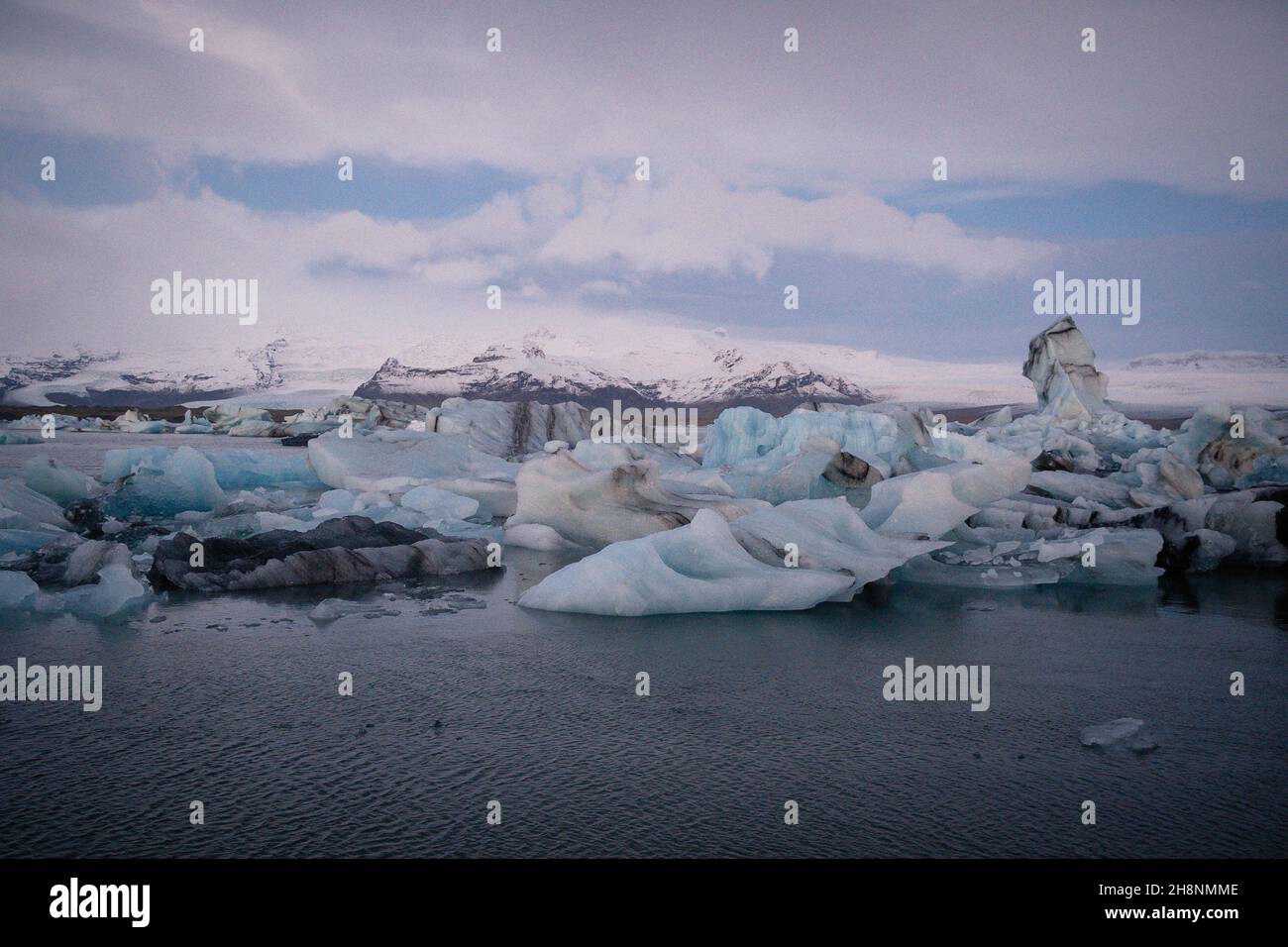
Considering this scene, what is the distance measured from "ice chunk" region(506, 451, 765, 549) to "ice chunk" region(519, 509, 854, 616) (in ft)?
8.28

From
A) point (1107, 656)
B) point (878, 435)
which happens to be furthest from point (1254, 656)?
point (878, 435)

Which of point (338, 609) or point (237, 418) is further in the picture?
point (237, 418)

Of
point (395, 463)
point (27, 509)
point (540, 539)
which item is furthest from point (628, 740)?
point (395, 463)

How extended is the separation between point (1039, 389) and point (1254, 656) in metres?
23.4

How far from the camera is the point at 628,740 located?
4164 millimetres

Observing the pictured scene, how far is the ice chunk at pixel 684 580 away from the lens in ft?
22.8

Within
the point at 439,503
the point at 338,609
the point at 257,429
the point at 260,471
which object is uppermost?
the point at 257,429

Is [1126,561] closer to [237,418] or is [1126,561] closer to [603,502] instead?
[603,502]

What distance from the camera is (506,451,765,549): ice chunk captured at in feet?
33.7

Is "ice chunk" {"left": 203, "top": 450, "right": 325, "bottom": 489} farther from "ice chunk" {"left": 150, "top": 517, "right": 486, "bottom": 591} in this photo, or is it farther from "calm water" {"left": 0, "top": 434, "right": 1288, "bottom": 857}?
"calm water" {"left": 0, "top": 434, "right": 1288, "bottom": 857}

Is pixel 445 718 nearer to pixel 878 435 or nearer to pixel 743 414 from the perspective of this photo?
pixel 878 435

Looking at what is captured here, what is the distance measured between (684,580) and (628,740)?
9.61 feet
